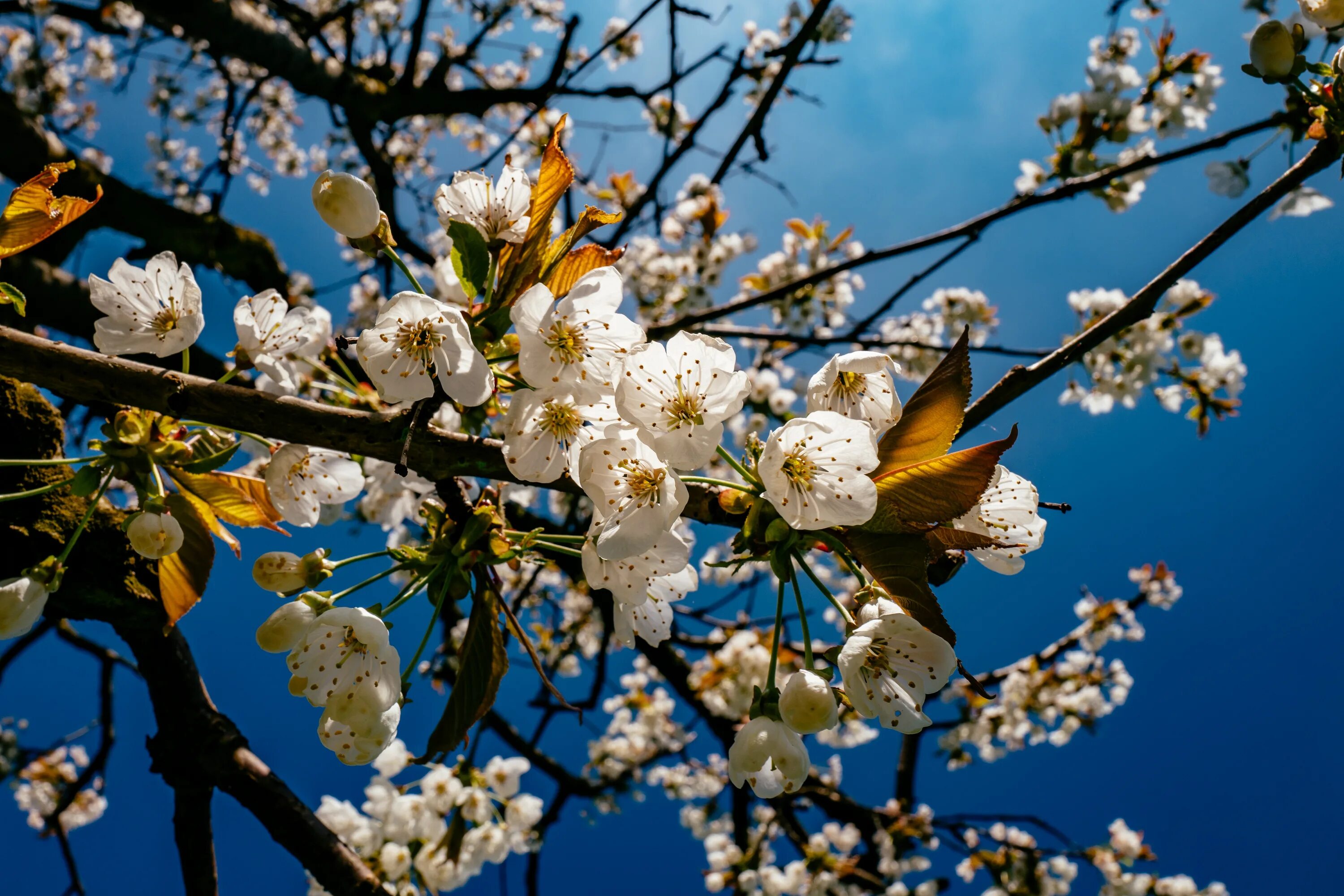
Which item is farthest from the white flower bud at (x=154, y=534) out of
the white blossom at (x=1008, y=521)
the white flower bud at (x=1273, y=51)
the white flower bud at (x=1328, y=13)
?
the white flower bud at (x=1328, y=13)

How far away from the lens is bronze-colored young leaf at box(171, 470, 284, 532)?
1120 mm

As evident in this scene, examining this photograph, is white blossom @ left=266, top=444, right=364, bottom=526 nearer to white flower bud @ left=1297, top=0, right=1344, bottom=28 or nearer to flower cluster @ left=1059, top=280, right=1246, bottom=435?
white flower bud @ left=1297, top=0, right=1344, bottom=28

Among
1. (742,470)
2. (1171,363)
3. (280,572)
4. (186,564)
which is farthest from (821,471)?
(1171,363)

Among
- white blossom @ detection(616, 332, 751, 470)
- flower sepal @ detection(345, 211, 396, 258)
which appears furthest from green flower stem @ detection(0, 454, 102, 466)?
white blossom @ detection(616, 332, 751, 470)

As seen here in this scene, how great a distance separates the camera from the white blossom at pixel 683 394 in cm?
80

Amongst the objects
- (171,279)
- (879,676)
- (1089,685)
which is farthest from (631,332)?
(1089,685)

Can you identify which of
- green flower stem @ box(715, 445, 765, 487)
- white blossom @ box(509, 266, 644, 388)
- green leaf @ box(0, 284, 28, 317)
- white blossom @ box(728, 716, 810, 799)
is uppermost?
green leaf @ box(0, 284, 28, 317)

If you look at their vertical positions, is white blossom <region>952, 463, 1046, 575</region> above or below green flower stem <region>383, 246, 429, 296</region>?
below

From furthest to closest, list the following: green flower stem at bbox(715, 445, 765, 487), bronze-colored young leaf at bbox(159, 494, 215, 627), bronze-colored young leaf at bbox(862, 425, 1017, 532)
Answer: bronze-colored young leaf at bbox(159, 494, 215, 627) → green flower stem at bbox(715, 445, 765, 487) → bronze-colored young leaf at bbox(862, 425, 1017, 532)

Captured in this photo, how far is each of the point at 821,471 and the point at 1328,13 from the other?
1.48 meters

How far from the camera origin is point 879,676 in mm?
896

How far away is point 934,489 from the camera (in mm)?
798

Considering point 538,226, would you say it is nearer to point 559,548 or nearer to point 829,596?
point 559,548

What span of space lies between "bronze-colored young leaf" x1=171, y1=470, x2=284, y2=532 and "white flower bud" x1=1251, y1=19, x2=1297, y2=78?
6.54 ft
